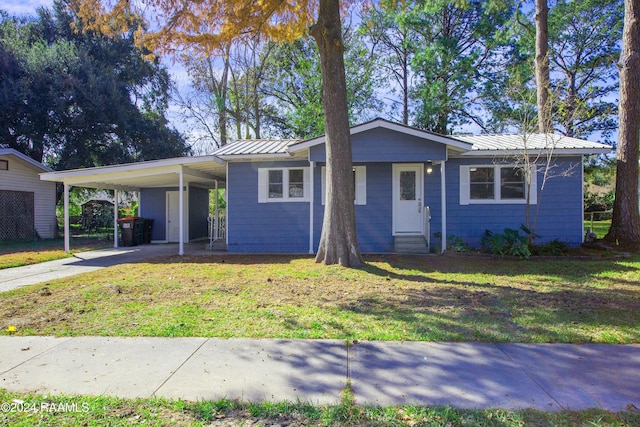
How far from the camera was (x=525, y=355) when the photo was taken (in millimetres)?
3680

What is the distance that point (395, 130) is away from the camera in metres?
10.4

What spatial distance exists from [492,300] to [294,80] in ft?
73.7

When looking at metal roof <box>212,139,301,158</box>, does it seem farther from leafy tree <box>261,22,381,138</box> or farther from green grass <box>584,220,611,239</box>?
green grass <box>584,220,611,239</box>

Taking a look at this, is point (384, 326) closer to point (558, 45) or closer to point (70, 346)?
point (70, 346)

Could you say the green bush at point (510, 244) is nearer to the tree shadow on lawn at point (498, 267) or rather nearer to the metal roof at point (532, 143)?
the tree shadow on lawn at point (498, 267)

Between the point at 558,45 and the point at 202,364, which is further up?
the point at 558,45

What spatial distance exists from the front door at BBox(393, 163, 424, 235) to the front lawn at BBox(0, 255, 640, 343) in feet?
9.11

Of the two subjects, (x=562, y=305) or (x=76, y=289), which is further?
(x=76, y=289)

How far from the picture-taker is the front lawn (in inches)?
171

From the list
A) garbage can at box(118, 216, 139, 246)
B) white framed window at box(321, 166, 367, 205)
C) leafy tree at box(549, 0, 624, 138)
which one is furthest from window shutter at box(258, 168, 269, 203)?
leafy tree at box(549, 0, 624, 138)

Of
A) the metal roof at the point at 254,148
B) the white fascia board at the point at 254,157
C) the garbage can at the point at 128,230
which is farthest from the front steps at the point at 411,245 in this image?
the garbage can at the point at 128,230

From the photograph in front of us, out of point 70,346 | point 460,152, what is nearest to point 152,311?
point 70,346

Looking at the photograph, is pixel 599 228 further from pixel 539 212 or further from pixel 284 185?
pixel 284 185

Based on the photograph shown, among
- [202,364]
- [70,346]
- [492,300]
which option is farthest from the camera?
[492,300]
